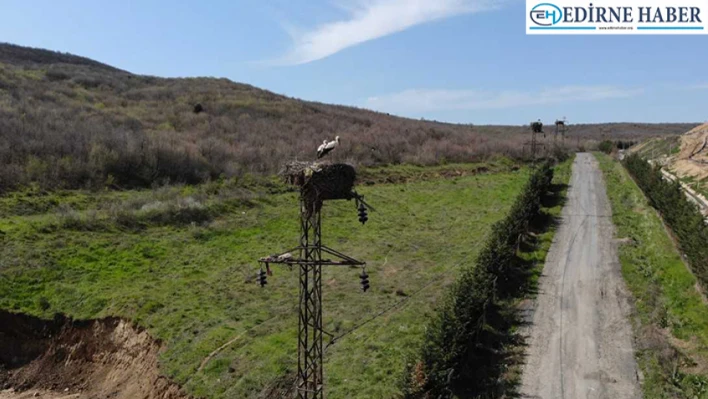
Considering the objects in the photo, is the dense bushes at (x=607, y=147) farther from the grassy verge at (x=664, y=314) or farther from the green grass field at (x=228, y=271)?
the grassy verge at (x=664, y=314)

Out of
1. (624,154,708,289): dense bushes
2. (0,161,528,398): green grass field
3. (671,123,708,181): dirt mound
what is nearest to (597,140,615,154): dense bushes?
(671,123,708,181): dirt mound

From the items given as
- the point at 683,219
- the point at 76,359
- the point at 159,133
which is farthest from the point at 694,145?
the point at 76,359

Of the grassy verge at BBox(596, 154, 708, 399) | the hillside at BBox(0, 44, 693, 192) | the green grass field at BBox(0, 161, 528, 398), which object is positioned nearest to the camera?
the grassy verge at BBox(596, 154, 708, 399)

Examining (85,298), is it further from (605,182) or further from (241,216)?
(605,182)

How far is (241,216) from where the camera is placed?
131 ft

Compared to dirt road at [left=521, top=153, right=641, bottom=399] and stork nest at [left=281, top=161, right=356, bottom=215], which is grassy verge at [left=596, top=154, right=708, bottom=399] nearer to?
dirt road at [left=521, top=153, right=641, bottom=399]

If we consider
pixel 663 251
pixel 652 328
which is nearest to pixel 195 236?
pixel 652 328

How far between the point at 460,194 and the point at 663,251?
23.5m

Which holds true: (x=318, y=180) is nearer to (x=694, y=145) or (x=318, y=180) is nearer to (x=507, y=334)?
(x=507, y=334)

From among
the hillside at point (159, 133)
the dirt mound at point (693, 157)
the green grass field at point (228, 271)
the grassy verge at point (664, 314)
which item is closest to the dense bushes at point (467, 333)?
the green grass field at point (228, 271)

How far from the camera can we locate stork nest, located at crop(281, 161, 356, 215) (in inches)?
500

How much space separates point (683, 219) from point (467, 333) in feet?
55.4

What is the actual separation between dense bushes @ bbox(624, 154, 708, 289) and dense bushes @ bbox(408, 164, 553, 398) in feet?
26.9

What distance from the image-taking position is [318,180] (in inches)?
501
